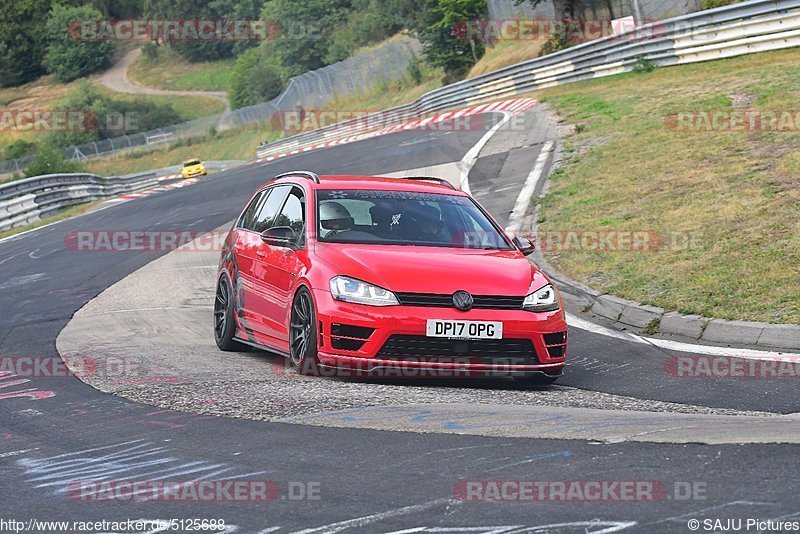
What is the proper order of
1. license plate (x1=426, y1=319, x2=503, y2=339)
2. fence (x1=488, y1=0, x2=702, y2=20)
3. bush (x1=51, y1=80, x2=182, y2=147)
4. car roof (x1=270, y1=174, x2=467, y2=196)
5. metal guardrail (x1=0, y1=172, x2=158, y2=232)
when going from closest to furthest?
license plate (x1=426, y1=319, x2=503, y2=339)
car roof (x1=270, y1=174, x2=467, y2=196)
metal guardrail (x1=0, y1=172, x2=158, y2=232)
fence (x1=488, y1=0, x2=702, y2=20)
bush (x1=51, y1=80, x2=182, y2=147)

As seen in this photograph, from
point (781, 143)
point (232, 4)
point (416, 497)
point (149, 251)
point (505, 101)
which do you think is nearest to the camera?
point (416, 497)

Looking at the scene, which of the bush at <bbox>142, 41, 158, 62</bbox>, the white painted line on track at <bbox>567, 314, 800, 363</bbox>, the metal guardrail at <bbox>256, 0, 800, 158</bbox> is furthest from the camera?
the bush at <bbox>142, 41, 158, 62</bbox>

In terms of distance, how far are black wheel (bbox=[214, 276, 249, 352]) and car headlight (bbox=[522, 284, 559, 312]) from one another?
2853mm

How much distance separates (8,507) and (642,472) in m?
2.62

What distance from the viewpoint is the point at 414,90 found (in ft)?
214

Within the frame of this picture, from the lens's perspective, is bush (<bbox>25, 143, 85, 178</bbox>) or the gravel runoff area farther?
bush (<bbox>25, 143, 85, 178</bbox>)

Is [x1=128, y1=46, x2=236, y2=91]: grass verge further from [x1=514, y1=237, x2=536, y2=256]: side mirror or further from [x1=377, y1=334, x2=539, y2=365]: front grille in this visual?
[x1=377, y1=334, x2=539, y2=365]: front grille

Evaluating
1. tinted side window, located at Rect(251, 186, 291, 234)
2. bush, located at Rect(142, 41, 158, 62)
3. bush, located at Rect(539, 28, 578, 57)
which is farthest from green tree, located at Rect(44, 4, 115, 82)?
tinted side window, located at Rect(251, 186, 291, 234)

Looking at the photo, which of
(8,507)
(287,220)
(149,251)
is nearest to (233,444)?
(8,507)

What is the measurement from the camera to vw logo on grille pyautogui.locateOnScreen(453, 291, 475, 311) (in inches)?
321

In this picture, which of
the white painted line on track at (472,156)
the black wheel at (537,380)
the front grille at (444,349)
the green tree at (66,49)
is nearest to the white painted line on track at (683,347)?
the black wheel at (537,380)

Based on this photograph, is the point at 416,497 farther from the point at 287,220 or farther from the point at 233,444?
the point at 287,220

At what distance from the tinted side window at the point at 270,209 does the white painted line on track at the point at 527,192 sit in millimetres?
5442

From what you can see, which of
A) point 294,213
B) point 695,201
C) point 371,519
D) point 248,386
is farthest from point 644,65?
point 371,519
